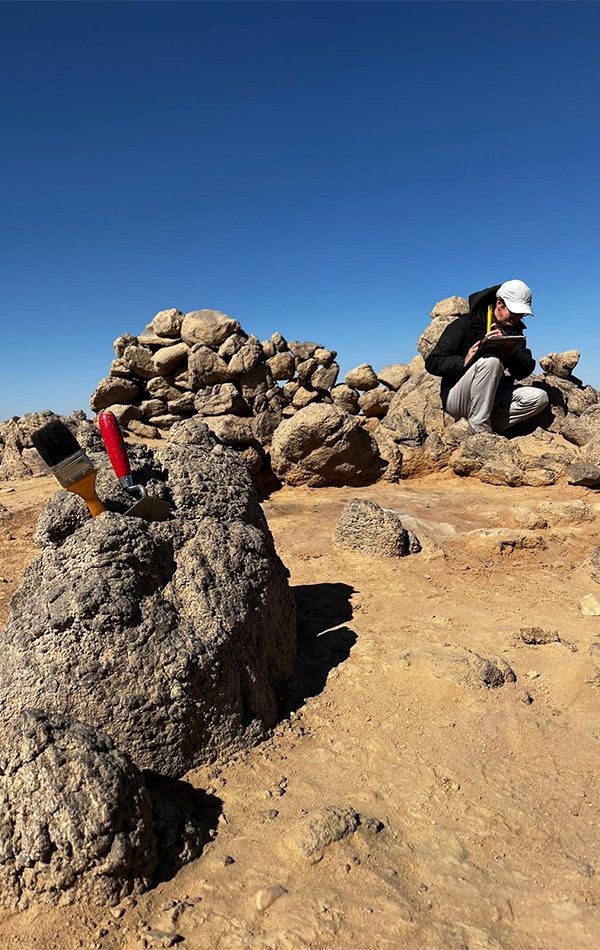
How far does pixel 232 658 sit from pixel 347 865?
3.01ft

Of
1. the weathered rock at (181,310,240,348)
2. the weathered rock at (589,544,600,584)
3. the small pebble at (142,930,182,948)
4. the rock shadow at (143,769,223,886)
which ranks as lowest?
the small pebble at (142,930,182,948)

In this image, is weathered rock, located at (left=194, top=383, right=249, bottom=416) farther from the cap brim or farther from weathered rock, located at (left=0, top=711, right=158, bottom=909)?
weathered rock, located at (left=0, top=711, right=158, bottom=909)

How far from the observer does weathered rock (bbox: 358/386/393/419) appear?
13.9m

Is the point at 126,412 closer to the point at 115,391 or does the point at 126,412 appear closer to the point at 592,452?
the point at 115,391

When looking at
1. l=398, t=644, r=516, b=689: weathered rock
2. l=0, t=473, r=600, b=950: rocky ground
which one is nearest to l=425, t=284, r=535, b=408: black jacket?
l=0, t=473, r=600, b=950: rocky ground

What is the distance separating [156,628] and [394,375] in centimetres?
1228

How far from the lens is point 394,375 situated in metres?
14.0

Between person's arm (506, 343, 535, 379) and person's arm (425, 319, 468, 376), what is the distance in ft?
2.06

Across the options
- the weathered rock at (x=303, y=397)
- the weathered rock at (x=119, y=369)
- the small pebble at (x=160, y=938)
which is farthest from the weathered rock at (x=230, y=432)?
the small pebble at (x=160, y=938)

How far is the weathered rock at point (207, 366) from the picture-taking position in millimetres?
10438

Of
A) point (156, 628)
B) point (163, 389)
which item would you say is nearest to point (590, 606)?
point (156, 628)

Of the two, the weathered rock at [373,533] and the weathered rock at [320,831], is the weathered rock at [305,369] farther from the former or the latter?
the weathered rock at [320,831]

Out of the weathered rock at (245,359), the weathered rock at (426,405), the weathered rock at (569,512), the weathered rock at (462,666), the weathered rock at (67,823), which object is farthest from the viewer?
the weathered rock at (245,359)

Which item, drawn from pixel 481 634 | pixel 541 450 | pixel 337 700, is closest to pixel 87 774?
pixel 337 700
